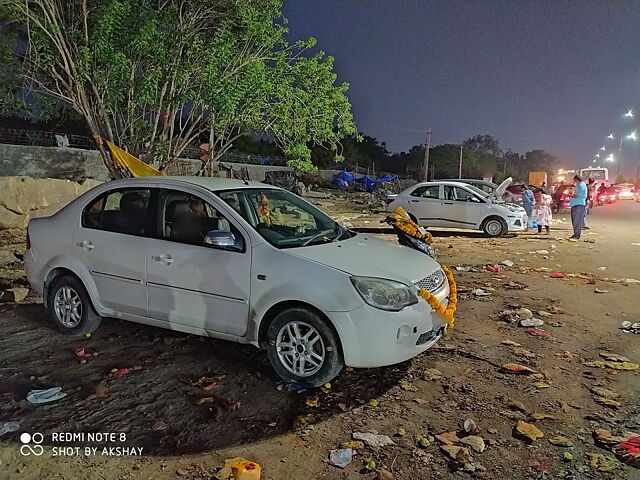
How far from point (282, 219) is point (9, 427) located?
3199 mm

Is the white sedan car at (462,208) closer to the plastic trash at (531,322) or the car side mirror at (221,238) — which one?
the plastic trash at (531,322)

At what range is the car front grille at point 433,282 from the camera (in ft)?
13.2

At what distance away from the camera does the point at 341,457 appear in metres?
3.03

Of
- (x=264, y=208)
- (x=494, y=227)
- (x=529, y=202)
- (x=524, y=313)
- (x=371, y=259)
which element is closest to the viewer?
(x=371, y=259)

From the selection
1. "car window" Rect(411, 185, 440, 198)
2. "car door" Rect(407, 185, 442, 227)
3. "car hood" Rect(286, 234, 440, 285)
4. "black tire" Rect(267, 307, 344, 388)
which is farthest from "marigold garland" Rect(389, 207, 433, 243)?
"car window" Rect(411, 185, 440, 198)

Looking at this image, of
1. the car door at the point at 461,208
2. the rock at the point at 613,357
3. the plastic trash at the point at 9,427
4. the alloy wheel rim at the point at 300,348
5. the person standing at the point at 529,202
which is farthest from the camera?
the person standing at the point at 529,202

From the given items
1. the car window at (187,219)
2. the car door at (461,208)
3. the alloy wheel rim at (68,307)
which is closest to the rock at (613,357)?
the car window at (187,219)

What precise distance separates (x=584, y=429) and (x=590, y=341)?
7.03 feet

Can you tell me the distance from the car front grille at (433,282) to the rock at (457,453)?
1243 mm

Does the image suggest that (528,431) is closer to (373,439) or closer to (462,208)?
(373,439)

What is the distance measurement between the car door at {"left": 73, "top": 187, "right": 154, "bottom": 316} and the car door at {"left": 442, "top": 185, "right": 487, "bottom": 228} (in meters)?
11.1

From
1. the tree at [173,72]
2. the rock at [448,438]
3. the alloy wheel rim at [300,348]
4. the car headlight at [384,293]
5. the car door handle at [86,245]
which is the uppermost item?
the tree at [173,72]

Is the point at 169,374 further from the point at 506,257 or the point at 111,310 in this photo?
the point at 506,257

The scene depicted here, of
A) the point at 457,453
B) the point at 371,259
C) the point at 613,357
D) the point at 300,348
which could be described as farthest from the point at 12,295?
the point at 613,357
